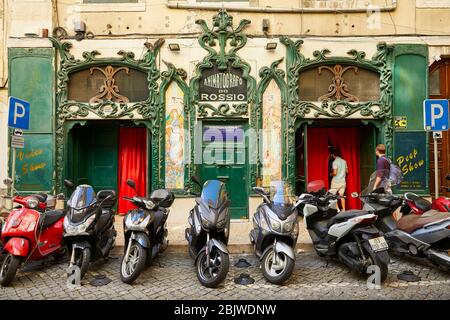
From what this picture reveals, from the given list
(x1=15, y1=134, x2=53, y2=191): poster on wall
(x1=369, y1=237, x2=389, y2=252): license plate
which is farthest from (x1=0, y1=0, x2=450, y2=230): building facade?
(x1=369, y1=237, x2=389, y2=252): license plate

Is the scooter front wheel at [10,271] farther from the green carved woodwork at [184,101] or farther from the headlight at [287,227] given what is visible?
the green carved woodwork at [184,101]

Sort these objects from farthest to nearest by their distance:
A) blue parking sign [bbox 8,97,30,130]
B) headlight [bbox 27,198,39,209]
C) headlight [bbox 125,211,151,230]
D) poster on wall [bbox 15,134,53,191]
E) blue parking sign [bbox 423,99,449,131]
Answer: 1. poster on wall [bbox 15,134,53,191]
2. blue parking sign [bbox 423,99,449,131]
3. blue parking sign [bbox 8,97,30,130]
4. headlight [bbox 27,198,39,209]
5. headlight [bbox 125,211,151,230]

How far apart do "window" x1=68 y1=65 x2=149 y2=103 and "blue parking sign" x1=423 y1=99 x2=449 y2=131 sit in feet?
21.5

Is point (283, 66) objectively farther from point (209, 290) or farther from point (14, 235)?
point (14, 235)

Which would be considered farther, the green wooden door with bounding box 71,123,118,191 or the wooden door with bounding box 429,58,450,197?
the green wooden door with bounding box 71,123,118,191

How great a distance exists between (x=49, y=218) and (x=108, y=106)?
394cm

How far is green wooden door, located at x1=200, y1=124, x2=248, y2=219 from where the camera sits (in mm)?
7918

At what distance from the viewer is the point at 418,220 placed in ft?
15.1

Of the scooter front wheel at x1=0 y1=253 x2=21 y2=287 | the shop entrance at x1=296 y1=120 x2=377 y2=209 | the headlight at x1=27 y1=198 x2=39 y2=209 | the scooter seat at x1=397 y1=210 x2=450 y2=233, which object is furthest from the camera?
the shop entrance at x1=296 y1=120 x2=377 y2=209

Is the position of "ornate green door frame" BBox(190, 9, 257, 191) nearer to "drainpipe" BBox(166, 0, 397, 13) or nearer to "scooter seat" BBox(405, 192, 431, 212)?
"drainpipe" BBox(166, 0, 397, 13)

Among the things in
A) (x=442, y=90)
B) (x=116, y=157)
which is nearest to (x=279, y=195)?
(x=116, y=157)

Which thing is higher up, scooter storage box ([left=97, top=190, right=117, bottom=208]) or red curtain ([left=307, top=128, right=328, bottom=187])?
red curtain ([left=307, top=128, right=328, bottom=187])

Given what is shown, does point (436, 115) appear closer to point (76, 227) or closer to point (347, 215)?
point (347, 215)

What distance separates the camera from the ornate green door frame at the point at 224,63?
781 centimetres
